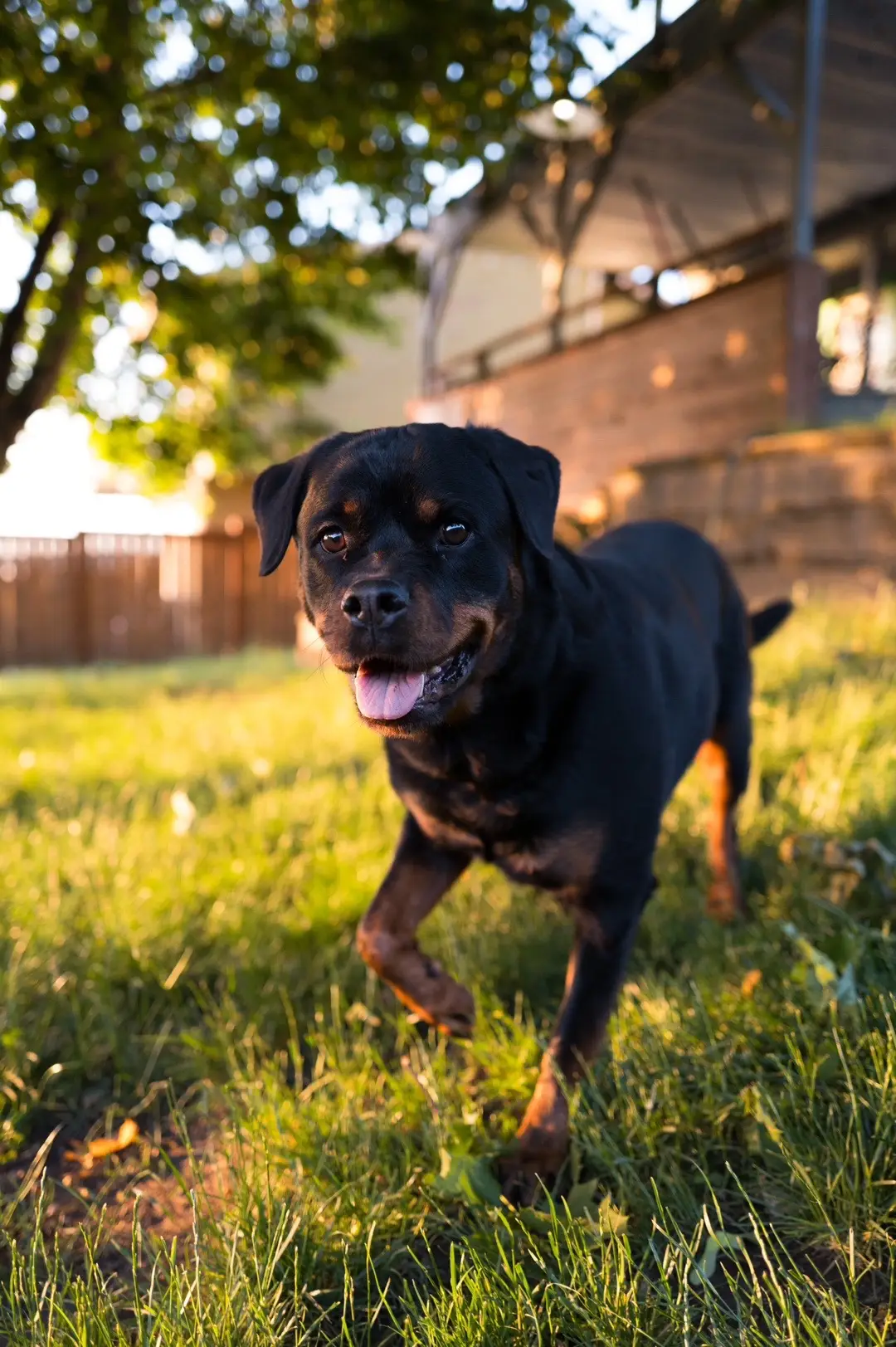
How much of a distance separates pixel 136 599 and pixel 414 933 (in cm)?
1457

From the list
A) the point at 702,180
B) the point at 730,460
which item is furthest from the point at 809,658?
the point at 702,180

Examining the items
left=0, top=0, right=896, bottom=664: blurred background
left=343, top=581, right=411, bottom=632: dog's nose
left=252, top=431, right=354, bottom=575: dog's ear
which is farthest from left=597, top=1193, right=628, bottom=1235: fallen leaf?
left=0, top=0, right=896, bottom=664: blurred background

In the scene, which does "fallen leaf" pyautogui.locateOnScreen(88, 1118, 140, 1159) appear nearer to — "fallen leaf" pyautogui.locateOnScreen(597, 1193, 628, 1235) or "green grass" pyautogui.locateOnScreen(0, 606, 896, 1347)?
"green grass" pyautogui.locateOnScreen(0, 606, 896, 1347)

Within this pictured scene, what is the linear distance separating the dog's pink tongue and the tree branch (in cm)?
543

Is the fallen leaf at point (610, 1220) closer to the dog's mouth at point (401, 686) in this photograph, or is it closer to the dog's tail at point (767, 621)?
the dog's mouth at point (401, 686)

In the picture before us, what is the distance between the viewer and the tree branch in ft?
21.6

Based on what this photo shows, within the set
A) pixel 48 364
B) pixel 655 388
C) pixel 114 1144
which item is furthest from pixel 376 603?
pixel 655 388

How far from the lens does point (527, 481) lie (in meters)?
2.43

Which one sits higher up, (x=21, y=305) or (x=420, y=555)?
(x=21, y=305)

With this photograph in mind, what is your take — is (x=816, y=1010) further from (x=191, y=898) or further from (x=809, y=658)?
(x=809, y=658)

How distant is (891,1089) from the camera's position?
1862 mm

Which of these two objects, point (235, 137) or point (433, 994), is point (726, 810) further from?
point (235, 137)

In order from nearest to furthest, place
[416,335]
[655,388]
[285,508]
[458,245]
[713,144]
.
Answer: [285,508]
[655,388]
[713,144]
[458,245]
[416,335]

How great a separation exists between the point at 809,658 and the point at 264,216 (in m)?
4.78
